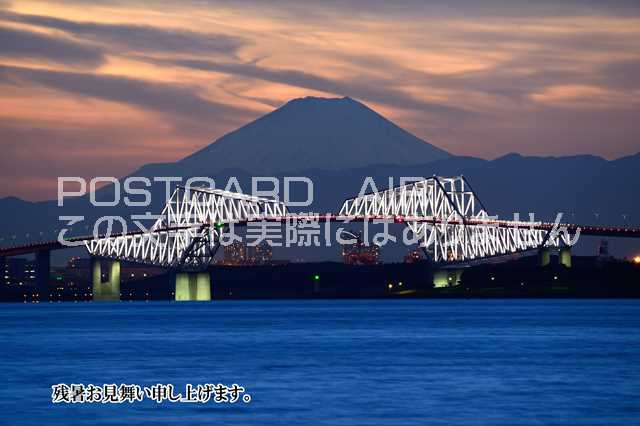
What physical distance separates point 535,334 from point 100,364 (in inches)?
1463

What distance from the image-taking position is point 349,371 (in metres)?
63.0

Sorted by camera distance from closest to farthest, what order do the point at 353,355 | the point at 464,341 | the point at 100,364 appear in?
the point at 100,364 → the point at 353,355 → the point at 464,341

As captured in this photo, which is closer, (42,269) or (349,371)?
(349,371)

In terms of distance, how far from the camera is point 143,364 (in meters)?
68.3

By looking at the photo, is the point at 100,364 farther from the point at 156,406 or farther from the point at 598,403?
the point at 598,403

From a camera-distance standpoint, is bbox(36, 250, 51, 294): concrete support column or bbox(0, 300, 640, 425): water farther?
bbox(36, 250, 51, 294): concrete support column

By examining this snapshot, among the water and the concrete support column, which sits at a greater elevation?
the concrete support column

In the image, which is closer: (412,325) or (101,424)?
(101,424)

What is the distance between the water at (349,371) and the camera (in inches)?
1822

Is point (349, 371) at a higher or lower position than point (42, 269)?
lower

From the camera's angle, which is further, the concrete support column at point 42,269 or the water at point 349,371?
the concrete support column at point 42,269

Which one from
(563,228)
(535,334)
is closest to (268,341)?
(535,334)

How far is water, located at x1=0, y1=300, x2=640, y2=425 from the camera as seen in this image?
46281 millimetres

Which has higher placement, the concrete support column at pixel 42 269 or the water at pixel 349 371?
the concrete support column at pixel 42 269
